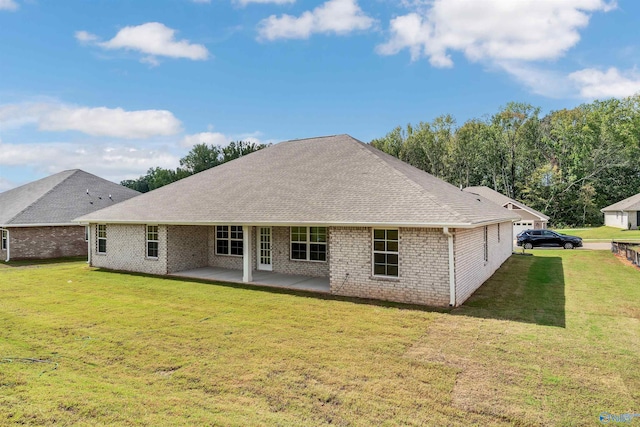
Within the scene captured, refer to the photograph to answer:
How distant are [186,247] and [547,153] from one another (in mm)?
57651

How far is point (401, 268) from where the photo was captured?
9906 mm

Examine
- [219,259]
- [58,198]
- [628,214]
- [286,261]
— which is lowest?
[219,259]

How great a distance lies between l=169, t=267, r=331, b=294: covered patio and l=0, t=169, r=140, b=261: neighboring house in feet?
38.2

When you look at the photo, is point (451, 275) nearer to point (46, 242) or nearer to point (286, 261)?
point (286, 261)

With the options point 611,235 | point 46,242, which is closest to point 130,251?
point 46,242

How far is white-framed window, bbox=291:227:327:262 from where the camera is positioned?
13430 mm

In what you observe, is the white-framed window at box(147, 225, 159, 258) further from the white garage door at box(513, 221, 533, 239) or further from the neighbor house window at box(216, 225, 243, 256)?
the white garage door at box(513, 221, 533, 239)

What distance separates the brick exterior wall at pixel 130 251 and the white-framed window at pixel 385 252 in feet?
29.3

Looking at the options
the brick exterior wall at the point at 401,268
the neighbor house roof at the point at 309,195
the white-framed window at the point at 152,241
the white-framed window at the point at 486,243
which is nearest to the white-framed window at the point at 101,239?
the neighbor house roof at the point at 309,195

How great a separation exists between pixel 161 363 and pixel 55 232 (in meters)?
20.8

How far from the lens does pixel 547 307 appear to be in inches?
375

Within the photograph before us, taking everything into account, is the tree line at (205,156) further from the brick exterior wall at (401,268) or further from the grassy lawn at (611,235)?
the brick exterior wall at (401,268)

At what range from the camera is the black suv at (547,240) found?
25.1m

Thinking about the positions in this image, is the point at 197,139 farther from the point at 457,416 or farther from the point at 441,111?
the point at 457,416
